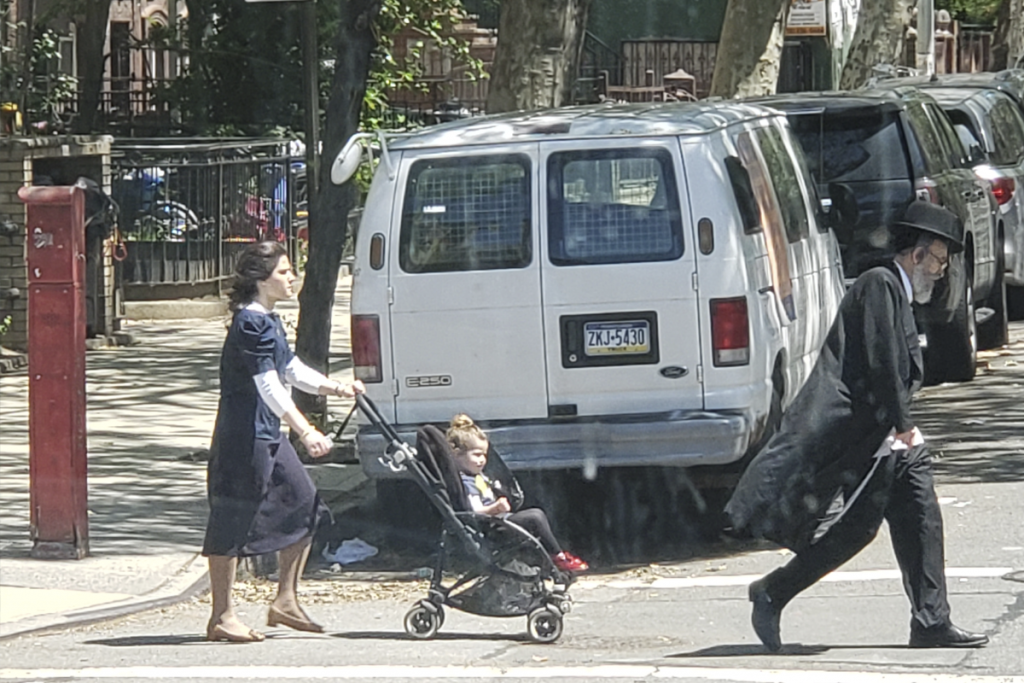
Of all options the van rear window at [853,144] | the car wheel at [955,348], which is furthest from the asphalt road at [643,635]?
the car wheel at [955,348]

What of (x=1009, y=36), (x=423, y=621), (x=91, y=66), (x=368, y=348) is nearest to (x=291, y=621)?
(x=423, y=621)

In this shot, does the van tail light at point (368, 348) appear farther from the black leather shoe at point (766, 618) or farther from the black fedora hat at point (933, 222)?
the black fedora hat at point (933, 222)

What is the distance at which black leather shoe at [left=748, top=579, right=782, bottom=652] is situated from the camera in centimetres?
737

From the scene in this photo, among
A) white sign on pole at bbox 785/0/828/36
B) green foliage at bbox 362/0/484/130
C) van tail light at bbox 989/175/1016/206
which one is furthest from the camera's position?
white sign on pole at bbox 785/0/828/36

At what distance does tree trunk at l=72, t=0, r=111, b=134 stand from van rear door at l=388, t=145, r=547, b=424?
1926cm

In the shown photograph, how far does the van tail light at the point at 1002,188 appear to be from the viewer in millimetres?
16734

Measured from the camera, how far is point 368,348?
9.66 m

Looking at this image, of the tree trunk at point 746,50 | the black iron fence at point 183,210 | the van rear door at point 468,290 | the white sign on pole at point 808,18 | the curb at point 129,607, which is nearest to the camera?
the curb at point 129,607

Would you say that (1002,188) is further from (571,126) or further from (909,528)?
(909,528)

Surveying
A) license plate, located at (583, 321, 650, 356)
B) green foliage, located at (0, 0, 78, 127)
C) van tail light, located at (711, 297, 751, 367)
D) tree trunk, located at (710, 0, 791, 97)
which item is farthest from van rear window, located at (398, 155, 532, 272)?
tree trunk, located at (710, 0, 791, 97)

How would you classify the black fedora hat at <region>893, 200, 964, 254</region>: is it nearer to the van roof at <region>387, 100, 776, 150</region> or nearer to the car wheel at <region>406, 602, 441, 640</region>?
the van roof at <region>387, 100, 776, 150</region>

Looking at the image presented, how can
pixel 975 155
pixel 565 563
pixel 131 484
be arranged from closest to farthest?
pixel 565 563 → pixel 131 484 → pixel 975 155

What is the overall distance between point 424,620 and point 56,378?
97.4 inches

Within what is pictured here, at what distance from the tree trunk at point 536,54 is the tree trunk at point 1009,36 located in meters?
25.0
